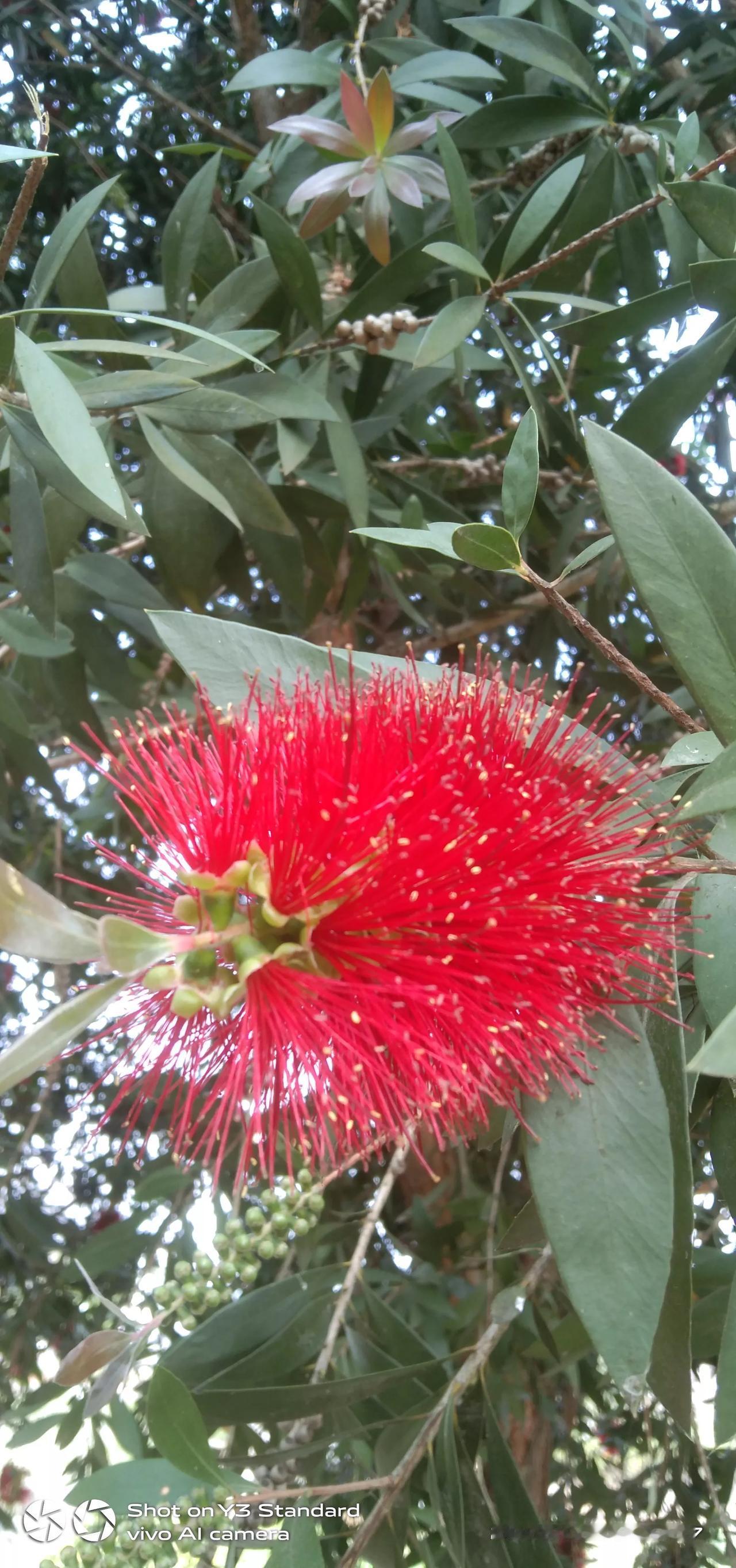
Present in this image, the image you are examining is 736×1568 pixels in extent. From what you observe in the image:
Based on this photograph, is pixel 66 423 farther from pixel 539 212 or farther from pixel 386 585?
pixel 386 585

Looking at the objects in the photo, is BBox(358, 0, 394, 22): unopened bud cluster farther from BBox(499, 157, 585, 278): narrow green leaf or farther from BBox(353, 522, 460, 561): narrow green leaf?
BBox(353, 522, 460, 561): narrow green leaf

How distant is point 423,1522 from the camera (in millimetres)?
1241

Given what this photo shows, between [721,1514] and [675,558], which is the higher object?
[675,558]

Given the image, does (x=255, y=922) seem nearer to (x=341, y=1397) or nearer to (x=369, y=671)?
(x=369, y=671)

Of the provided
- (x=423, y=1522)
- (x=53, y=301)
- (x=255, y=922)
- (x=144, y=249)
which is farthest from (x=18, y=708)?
(x=423, y=1522)

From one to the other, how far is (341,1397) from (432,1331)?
22.9 inches

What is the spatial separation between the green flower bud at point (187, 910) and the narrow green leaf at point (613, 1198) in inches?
10.5

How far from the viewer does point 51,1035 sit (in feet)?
1.49

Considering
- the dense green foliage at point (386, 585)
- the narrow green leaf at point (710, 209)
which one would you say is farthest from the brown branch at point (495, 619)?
the narrow green leaf at point (710, 209)

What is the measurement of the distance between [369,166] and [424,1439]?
1.28 metres

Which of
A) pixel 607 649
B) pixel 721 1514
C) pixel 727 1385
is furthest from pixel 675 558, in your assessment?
pixel 721 1514

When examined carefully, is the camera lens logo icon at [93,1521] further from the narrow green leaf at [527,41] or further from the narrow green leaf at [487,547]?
the narrow green leaf at [527,41]

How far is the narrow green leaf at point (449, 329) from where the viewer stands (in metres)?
0.90

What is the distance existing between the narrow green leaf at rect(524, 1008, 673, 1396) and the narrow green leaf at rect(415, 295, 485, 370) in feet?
2.01
